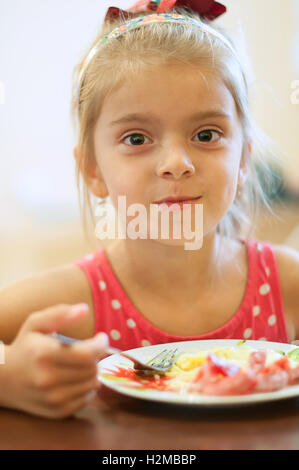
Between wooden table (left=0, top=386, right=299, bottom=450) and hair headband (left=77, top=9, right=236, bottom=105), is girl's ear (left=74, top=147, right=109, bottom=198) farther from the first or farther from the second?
wooden table (left=0, top=386, right=299, bottom=450)

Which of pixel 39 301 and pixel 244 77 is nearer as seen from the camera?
pixel 39 301

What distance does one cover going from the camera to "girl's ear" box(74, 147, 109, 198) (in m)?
1.24

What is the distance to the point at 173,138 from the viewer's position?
995mm

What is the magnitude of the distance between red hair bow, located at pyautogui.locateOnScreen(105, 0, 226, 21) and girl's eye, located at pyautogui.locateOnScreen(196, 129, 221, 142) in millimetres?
321

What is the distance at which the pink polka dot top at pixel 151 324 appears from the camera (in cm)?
114

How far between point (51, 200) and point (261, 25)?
1782 millimetres

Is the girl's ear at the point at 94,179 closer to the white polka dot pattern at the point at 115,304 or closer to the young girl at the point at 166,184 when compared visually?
the young girl at the point at 166,184

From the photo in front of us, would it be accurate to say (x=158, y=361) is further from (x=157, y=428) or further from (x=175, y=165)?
(x=175, y=165)

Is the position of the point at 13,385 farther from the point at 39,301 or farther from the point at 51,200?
the point at 51,200

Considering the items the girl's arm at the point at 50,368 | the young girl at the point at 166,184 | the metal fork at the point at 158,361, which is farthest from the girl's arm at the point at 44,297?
the girl's arm at the point at 50,368

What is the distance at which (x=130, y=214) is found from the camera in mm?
1079

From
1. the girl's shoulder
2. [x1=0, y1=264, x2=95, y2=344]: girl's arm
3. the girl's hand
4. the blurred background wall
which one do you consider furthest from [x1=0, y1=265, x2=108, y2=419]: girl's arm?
the blurred background wall

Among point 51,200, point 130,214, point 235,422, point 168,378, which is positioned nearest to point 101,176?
point 130,214
